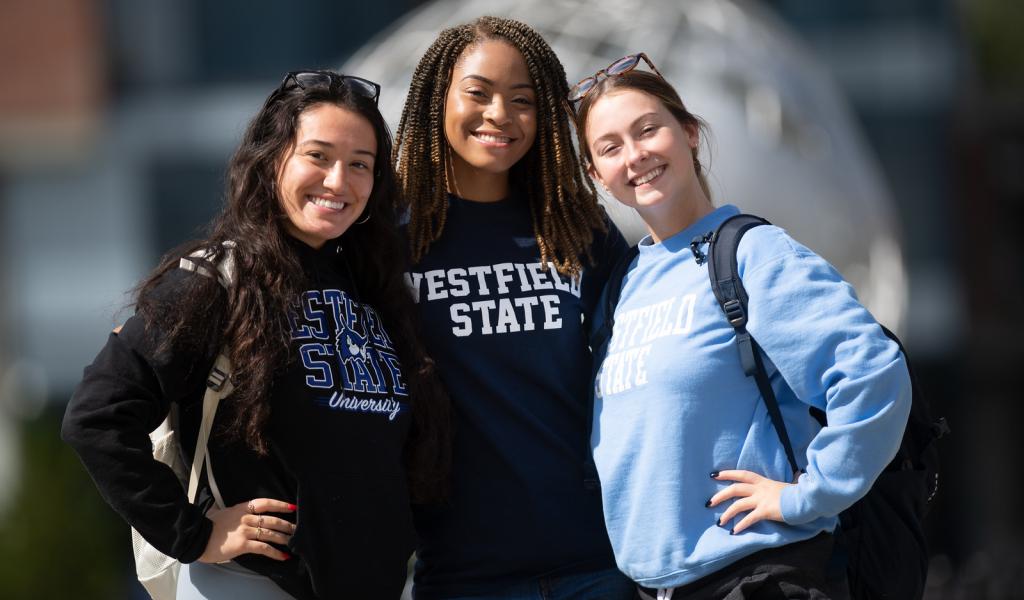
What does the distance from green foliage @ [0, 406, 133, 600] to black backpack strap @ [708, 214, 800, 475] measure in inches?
456

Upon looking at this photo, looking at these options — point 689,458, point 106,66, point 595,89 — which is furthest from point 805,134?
point 106,66

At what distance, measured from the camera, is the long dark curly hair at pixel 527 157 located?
3191 millimetres

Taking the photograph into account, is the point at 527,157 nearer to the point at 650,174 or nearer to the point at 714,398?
the point at 650,174

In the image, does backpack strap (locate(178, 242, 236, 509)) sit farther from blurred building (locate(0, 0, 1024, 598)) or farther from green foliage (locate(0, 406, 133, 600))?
green foliage (locate(0, 406, 133, 600))

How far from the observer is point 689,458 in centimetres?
262

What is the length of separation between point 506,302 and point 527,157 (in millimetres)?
439

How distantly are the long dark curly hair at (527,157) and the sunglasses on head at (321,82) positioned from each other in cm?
35

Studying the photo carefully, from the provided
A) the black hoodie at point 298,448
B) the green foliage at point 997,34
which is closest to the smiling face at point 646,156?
the black hoodie at point 298,448

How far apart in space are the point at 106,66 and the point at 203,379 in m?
14.2

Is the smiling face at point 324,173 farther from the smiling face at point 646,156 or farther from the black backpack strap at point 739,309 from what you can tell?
the black backpack strap at point 739,309

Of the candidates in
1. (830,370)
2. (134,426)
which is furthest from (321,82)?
(830,370)

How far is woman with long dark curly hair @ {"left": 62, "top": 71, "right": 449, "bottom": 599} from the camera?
2547 mm

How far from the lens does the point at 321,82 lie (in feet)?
9.36

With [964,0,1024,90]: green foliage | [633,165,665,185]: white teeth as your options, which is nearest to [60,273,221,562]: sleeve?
[633,165,665,185]: white teeth
